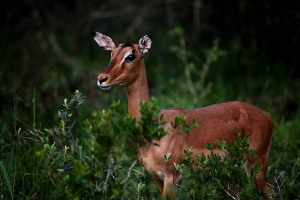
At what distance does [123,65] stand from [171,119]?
24.4 inches

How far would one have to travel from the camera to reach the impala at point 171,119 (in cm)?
523

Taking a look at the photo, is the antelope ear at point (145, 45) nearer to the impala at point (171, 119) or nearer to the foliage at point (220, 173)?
the impala at point (171, 119)

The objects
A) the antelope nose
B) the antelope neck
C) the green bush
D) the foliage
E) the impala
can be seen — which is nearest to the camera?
the green bush

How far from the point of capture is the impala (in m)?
5.23

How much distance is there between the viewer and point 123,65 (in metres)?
5.34

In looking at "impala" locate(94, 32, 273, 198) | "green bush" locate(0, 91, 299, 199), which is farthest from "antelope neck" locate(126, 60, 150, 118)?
"green bush" locate(0, 91, 299, 199)

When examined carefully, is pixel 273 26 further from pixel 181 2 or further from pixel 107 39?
pixel 107 39

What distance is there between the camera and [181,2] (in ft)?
38.8

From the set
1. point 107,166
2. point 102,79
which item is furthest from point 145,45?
point 107,166

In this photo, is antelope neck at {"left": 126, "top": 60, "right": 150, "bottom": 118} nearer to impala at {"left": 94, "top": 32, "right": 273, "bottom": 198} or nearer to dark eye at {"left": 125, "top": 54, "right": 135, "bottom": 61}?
impala at {"left": 94, "top": 32, "right": 273, "bottom": 198}

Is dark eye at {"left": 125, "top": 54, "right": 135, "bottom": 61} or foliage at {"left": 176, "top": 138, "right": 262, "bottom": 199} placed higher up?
dark eye at {"left": 125, "top": 54, "right": 135, "bottom": 61}

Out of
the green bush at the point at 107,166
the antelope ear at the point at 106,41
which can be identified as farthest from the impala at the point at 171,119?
the green bush at the point at 107,166

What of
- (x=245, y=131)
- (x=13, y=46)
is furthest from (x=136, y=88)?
(x=13, y=46)

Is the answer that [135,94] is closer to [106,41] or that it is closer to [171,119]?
[171,119]
